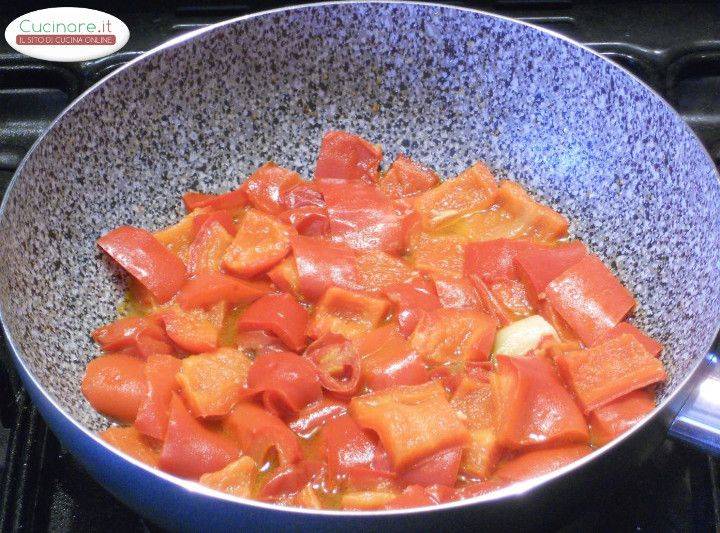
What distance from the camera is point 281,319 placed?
161 centimetres

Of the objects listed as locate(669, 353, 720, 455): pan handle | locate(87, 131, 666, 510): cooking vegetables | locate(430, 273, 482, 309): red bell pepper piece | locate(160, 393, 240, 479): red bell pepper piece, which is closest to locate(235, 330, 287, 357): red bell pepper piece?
locate(87, 131, 666, 510): cooking vegetables

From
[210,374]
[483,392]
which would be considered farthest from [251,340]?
[483,392]

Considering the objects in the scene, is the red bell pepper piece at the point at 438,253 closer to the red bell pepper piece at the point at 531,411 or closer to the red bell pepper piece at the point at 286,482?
the red bell pepper piece at the point at 531,411

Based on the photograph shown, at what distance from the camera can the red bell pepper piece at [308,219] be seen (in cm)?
184

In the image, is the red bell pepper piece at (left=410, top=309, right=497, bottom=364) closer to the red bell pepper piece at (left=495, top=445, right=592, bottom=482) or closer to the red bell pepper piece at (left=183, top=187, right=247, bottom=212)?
the red bell pepper piece at (left=495, top=445, right=592, bottom=482)

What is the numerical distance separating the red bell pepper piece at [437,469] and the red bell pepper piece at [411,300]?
1.10 feet

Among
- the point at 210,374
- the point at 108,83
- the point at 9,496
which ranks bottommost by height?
the point at 9,496

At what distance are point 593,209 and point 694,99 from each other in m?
0.56

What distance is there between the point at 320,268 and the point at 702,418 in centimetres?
80

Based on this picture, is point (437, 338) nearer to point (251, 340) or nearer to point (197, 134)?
point (251, 340)

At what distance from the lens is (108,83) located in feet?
5.84

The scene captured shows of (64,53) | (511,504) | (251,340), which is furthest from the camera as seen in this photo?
(64,53)

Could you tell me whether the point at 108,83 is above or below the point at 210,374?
above

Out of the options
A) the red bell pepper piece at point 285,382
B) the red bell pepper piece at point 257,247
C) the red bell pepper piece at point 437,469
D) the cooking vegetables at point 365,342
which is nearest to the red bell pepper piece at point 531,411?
the cooking vegetables at point 365,342
